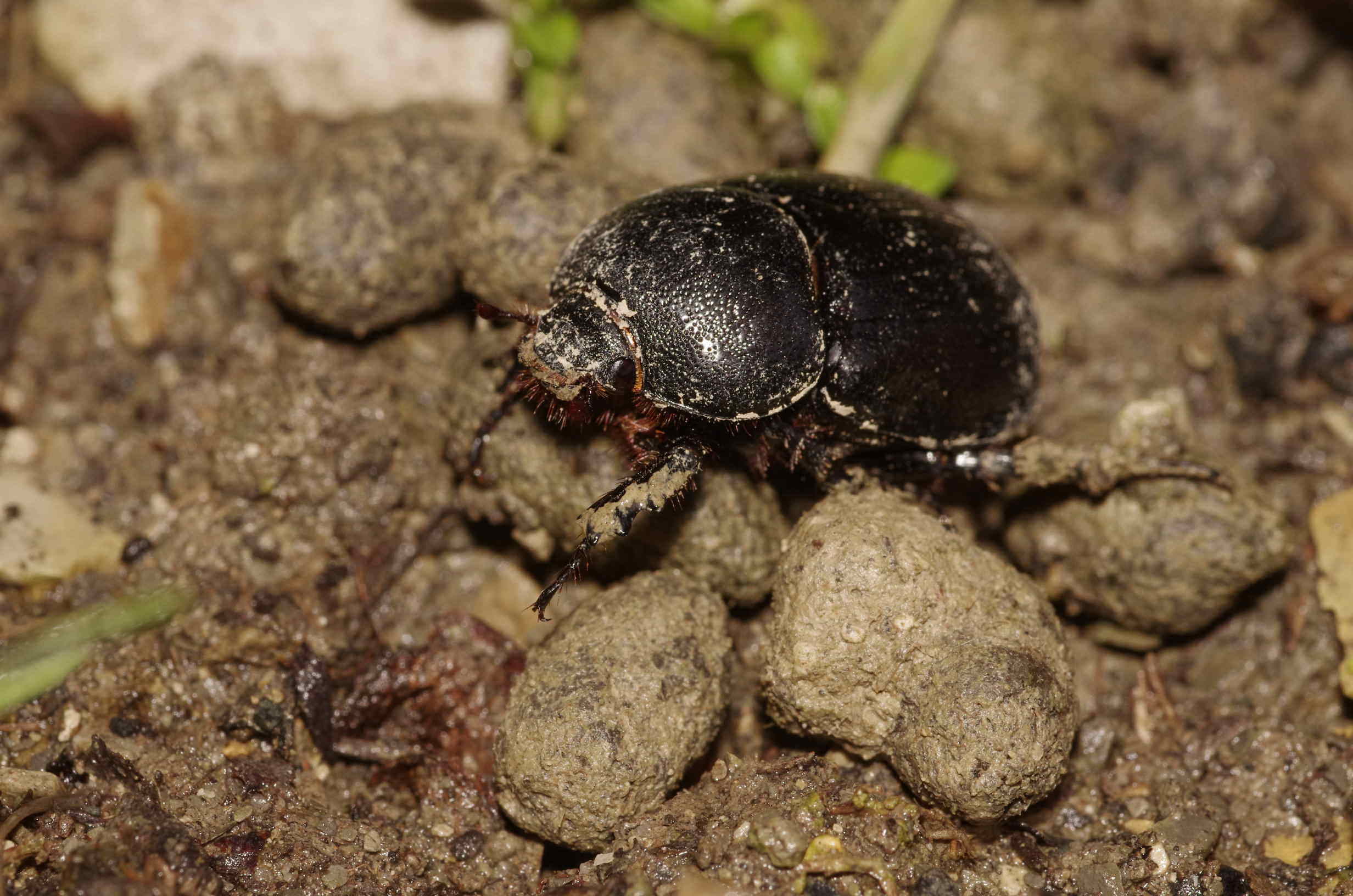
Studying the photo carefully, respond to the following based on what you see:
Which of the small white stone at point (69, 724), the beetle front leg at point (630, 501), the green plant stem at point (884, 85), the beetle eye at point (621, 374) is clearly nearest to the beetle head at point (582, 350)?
the beetle eye at point (621, 374)

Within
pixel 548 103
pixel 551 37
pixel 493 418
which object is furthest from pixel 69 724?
pixel 551 37

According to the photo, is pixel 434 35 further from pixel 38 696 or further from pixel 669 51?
pixel 38 696

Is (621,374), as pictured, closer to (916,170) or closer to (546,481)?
(546,481)

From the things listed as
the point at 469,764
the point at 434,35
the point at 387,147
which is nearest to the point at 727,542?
the point at 469,764

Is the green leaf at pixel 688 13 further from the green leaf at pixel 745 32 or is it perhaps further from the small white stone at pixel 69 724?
the small white stone at pixel 69 724

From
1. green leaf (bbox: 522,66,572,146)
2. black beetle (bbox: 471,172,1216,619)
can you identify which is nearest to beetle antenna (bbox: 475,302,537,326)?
black beetle (bbox: 471,172,1216,619)

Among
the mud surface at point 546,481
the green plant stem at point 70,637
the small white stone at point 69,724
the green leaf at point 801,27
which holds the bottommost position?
the small white stone at point 69,724

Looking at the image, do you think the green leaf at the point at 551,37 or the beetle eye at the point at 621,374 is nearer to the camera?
the beetle eye at the point at 621,374
